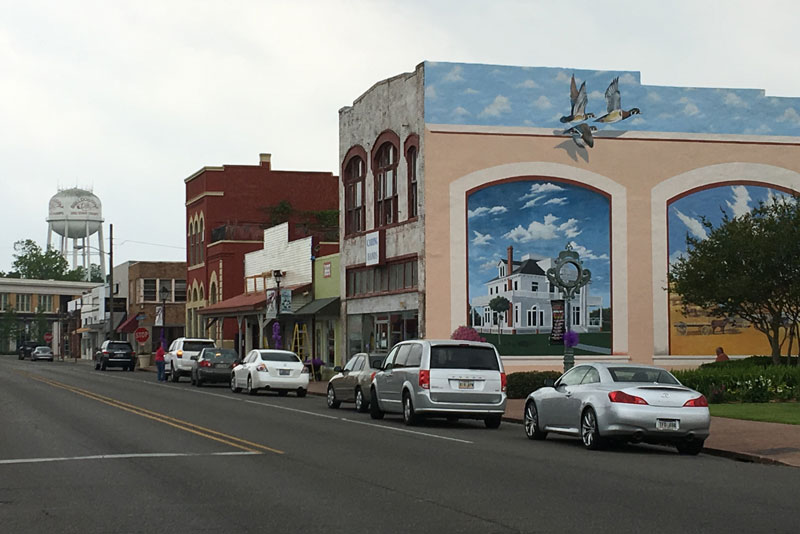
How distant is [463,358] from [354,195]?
25762mm

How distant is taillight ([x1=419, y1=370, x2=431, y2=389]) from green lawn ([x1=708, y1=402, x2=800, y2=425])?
639 cm

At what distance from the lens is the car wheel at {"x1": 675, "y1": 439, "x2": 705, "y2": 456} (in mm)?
18047

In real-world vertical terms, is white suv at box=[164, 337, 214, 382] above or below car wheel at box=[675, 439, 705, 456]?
above

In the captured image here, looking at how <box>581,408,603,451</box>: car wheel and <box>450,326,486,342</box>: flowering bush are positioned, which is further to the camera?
<box>450,326,486,342</box>: flowering bush

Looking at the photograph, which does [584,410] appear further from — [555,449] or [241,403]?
[241,403]

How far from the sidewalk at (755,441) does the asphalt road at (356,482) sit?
0.70 m

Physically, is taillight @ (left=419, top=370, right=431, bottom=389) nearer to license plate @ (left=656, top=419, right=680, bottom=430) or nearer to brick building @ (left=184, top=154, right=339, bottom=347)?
license plate @ (left=656, top=419, right=680, bottom=430)

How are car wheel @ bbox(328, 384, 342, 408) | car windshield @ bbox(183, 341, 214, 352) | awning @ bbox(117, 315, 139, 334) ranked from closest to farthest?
1. car wheel @ bbox(328, 384, 342, 408)
2. car windshield @ bbox(183, 341, 214, 352)
3. awning @ bbox(117, 315, 139, 334)

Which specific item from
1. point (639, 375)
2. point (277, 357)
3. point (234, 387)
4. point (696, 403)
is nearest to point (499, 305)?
point (277, 357)

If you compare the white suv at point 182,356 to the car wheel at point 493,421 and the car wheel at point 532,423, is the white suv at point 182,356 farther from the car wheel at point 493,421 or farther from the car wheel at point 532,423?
the car wheel at point 532,423

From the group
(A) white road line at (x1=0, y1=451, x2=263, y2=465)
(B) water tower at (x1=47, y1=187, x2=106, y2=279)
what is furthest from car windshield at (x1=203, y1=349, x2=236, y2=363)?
(B) water tower at (x1=47, y1=187, x2=106, y2=279)

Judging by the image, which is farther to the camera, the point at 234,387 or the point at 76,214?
the point at 76,214

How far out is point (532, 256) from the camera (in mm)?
41438

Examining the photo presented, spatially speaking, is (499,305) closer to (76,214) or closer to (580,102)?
(580,102)
